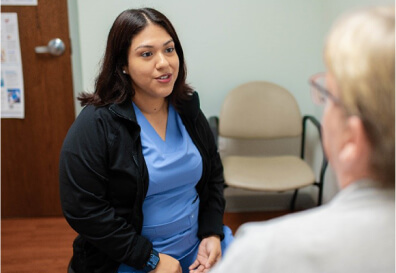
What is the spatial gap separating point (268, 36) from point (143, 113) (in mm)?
1430

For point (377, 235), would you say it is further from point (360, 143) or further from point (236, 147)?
point (236, 147)

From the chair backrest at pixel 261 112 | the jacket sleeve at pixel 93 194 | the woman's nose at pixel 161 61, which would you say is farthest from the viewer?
the chair backrest at pixel 261 112

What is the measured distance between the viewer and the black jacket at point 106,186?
1251 millimetres

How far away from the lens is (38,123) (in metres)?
2.62

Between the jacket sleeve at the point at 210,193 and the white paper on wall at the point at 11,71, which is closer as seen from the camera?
the jacket sleeve at the point at 210,193

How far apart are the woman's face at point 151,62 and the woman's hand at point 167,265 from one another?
529 millimetres

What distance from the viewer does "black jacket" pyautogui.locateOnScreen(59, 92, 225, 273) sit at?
1.25 meters

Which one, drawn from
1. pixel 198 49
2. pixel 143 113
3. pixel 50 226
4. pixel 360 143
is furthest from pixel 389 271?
pixel 50 226

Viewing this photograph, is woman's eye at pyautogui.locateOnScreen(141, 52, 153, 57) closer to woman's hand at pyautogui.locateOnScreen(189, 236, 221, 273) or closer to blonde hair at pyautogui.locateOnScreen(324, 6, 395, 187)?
woman's hand at pyautogui.locateOnScreen(189, 236, 221, 273)

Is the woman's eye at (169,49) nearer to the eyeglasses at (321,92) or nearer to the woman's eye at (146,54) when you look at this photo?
the woman's eye at (146,54)

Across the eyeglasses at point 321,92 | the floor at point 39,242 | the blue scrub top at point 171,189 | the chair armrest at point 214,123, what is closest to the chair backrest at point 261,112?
the chair armrest at point 214,123

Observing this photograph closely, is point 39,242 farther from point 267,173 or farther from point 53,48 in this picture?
point 267,173

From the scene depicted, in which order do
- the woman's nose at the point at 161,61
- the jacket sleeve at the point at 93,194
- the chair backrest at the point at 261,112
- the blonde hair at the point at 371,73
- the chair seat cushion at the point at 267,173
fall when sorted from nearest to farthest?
the blonde hair at the point at 371,73
the jacket sleeve at the point at 93,194
the woman's nose at the point at 161,61
the chair seat cushion at the point at 267,173
the chair backrest at the point at 261,112

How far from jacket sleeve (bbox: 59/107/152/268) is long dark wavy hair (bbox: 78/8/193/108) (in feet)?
0.41
